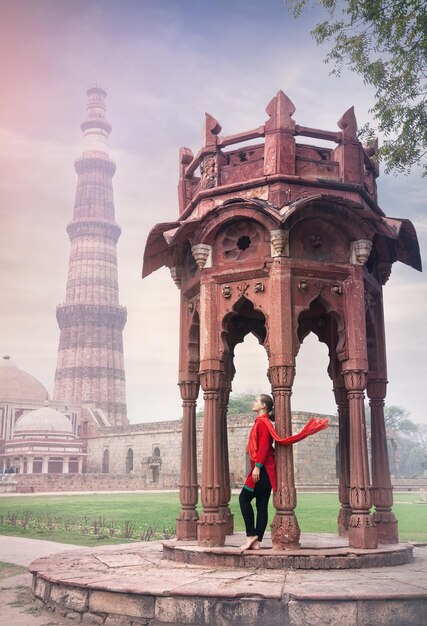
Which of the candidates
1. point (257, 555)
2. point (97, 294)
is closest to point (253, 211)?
point (257, 555)

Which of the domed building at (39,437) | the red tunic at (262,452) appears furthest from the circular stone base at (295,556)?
the domed building at (39,437)

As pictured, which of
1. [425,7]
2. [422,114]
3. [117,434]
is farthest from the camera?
[117,434]

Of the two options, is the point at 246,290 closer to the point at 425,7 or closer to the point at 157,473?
the point at 425,7

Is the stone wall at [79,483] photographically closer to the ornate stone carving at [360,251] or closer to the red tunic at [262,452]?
the red tunic at [262,452]

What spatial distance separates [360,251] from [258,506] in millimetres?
2814

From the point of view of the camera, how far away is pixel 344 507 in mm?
7586

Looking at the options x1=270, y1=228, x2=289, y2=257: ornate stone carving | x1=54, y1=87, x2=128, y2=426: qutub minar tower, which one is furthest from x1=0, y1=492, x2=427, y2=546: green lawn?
x1=54, y1=87, x2=128, y2=426: qutub minar tower

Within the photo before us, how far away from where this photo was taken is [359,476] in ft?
20.3

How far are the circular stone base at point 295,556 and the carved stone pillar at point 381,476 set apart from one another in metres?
0.62

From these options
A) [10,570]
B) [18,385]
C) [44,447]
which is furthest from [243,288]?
[18,385]

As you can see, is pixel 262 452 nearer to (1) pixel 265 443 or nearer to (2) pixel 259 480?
(1) pixel 265 443

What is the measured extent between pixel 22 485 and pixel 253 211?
3017 cm

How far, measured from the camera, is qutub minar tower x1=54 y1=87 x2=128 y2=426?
57000mm

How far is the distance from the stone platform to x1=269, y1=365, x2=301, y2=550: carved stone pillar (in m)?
0.37
